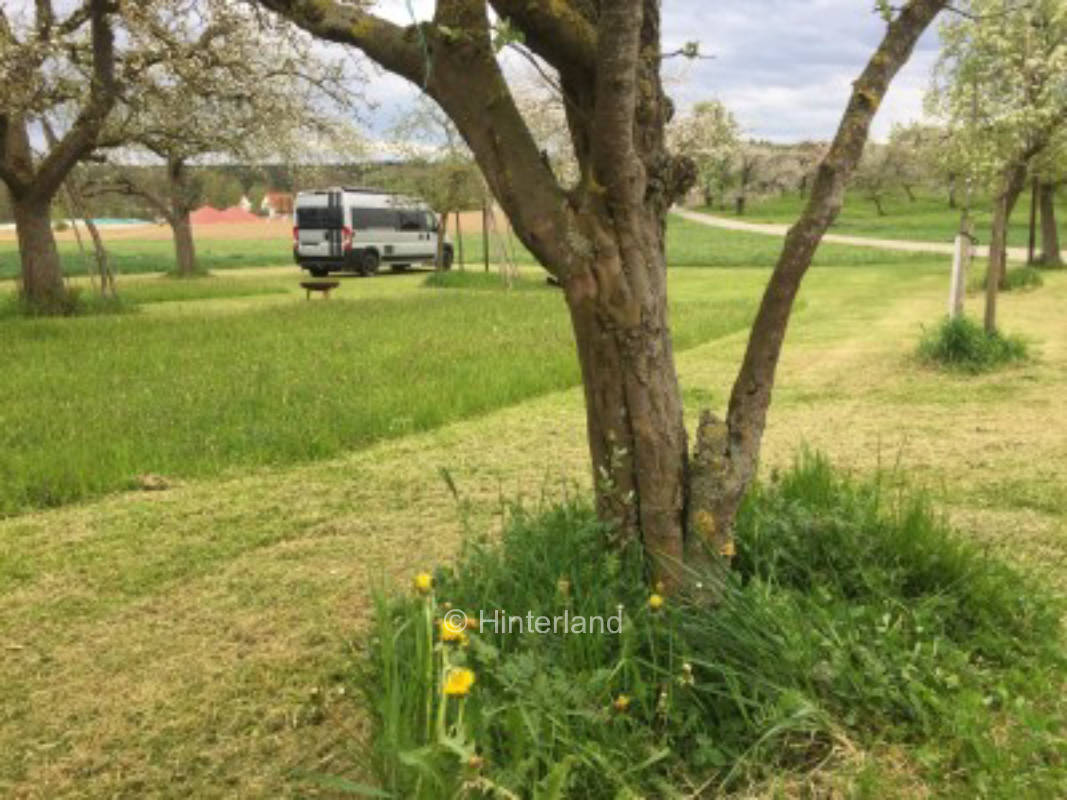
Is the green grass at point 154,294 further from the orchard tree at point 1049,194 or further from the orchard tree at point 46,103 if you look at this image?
the orchard tree at point 1049,194

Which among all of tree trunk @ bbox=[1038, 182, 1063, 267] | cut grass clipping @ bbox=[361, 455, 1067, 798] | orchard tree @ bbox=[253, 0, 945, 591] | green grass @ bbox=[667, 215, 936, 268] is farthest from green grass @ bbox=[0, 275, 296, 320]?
tree trunk @ bbox=[1038, 182, 1063, 267]

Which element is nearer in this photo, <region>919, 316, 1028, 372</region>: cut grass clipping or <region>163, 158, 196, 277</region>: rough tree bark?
<region>919, 316, 1028, 372</region>: cut grass clipping

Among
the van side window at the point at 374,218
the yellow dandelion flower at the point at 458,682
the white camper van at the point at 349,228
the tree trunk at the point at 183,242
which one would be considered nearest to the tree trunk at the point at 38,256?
the white camper van at the point at 349,228

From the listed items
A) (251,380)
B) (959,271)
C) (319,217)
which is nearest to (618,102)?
(251,380)

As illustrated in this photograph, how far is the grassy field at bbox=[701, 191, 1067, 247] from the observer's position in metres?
50.6

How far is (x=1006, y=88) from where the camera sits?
632 inches

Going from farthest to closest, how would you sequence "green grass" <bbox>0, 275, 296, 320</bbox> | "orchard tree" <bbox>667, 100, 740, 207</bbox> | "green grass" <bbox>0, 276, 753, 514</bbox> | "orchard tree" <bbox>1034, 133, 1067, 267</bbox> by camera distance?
"orchard tree" <bbox>667, 100, 740, 207</bbox> → "orchard tree" <bbox>1034, 133, 1067, 267</bbox> → "green grass" <bbox>0, 275, 296, 320</bbox> → "green grass" <bbox>0, 276, 753, 514</bbox>

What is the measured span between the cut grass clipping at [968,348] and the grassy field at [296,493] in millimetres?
250

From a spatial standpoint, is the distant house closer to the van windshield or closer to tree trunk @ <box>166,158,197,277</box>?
tree trunk @ <box>166,158,197,277</box>

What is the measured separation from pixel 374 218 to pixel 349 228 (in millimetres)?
1390

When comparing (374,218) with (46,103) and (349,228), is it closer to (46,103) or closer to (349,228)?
(349,228)

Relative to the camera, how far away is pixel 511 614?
2881mm

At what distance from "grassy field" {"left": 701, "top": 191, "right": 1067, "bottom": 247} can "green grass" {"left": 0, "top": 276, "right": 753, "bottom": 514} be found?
77.9ft

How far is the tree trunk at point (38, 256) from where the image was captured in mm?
16781
